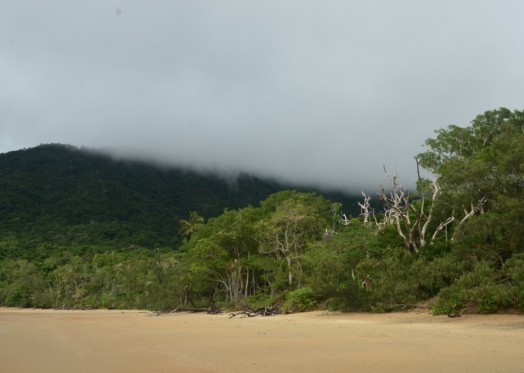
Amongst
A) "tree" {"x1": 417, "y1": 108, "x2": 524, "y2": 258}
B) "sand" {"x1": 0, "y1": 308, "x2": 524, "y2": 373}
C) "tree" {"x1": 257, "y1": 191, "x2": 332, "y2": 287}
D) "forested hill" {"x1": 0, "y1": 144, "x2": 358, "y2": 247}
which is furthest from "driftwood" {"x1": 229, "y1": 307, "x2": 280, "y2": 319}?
"forested hill" {"x1": 0, "y1": 144, "x2": 358, "y2": 247}

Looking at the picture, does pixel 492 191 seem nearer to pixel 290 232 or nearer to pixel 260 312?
pixel 260 312

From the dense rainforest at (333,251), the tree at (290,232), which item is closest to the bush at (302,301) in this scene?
the dense rainforest at (333,251)

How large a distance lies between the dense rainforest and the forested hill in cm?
129

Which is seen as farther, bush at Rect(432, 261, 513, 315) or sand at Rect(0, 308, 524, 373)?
bush at Rect(432, 261, 513, 315)

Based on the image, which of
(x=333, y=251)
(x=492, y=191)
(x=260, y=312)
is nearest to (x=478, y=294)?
(x=492, y=191)

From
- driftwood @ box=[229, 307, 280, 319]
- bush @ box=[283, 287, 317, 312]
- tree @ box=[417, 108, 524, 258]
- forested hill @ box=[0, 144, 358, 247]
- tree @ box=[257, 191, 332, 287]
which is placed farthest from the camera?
forested hill @ box=[0, 144, 358, 247]

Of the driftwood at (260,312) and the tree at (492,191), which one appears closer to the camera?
the tree at (492,191)

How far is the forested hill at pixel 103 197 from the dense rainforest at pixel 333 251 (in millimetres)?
1285

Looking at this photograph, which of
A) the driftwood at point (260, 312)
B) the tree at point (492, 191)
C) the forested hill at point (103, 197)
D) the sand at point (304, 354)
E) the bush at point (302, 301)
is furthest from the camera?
the forested hill at point (103, 197)

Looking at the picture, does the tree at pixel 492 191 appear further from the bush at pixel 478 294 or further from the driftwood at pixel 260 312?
the driftwood at pixel 260 312

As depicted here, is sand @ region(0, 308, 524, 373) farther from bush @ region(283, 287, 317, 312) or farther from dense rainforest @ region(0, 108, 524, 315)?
bush @ region(283, 287, 317, 312)

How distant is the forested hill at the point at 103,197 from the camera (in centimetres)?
9325

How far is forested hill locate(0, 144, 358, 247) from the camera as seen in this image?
93250 millimetres

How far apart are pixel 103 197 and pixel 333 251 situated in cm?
10708
